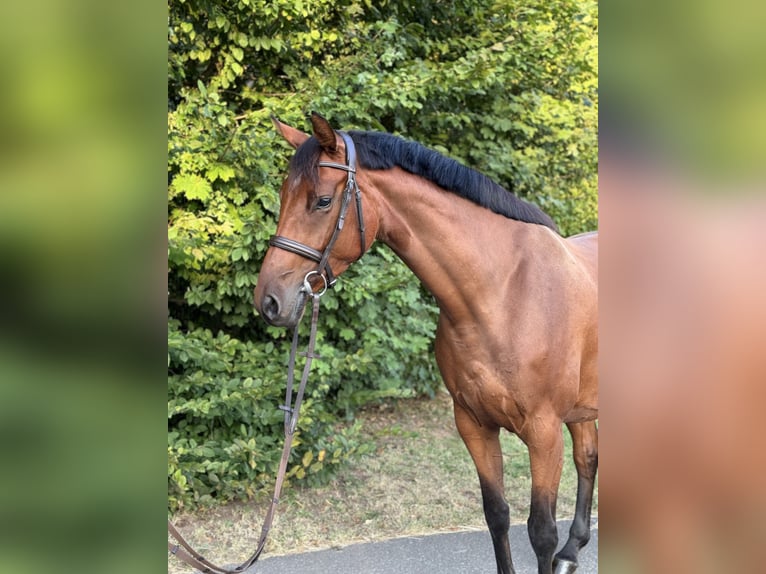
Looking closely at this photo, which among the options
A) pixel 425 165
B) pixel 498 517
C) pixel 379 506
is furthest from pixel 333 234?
pixel 379 506

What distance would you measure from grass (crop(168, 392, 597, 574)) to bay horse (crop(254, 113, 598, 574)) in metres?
1.65

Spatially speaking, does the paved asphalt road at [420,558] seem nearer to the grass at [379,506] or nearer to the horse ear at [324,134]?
the grass at [379,506]

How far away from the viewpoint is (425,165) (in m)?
2.36

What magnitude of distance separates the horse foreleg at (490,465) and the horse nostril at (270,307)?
0.95 m

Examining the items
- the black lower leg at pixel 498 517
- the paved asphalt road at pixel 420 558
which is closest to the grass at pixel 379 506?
the paved asphalt road at pixel 420 558

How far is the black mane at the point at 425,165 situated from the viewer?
2281 mm

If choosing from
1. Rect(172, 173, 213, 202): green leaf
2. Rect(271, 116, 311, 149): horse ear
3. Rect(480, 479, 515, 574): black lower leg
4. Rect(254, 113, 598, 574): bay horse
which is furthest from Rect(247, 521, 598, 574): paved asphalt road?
Rect(271, 116, 311, 149): horse ear

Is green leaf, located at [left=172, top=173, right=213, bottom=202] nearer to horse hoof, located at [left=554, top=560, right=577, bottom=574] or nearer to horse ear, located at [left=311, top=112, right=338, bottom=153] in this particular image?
horse ear, located at [left=311, top=112, right=338, bottom=153]

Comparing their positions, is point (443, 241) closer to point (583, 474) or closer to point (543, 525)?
point (543, 525)

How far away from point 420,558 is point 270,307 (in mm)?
2109
